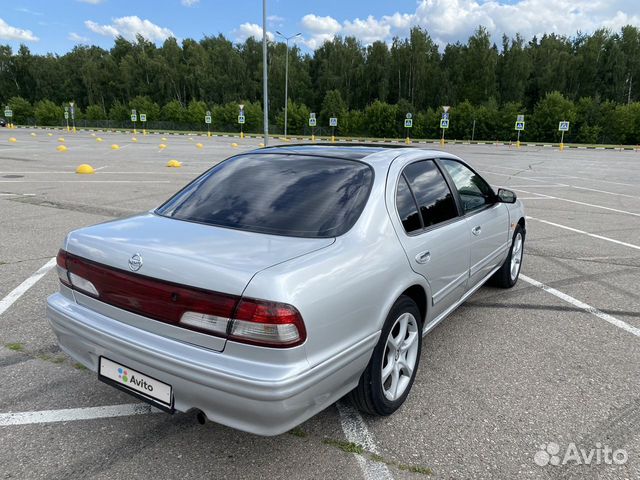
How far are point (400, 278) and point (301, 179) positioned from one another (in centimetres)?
87

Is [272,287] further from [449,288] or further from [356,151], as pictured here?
[449,288]

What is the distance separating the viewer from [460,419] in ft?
9.06

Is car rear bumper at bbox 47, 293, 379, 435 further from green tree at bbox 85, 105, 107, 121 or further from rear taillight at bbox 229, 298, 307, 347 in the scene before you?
green tree at bbox 85, 105, 107, 121

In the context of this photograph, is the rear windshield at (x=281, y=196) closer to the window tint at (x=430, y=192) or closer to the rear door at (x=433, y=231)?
the rear door at (x=433, y=231)

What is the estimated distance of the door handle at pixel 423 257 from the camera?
9.26ft

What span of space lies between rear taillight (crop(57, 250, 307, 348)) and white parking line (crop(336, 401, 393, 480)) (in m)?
0.83

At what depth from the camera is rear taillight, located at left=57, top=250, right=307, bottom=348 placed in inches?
77.6

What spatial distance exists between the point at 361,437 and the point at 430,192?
1673mm

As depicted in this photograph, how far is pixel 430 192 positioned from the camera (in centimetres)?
329

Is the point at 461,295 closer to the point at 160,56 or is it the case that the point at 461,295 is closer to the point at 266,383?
the point at 266,383

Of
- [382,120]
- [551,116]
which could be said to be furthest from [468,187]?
[382,120]

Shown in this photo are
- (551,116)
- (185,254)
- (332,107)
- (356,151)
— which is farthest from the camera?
(332,107)

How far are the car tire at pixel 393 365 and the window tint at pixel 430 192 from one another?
2.13 feet

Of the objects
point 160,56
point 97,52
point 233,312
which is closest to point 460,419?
point 233,312
